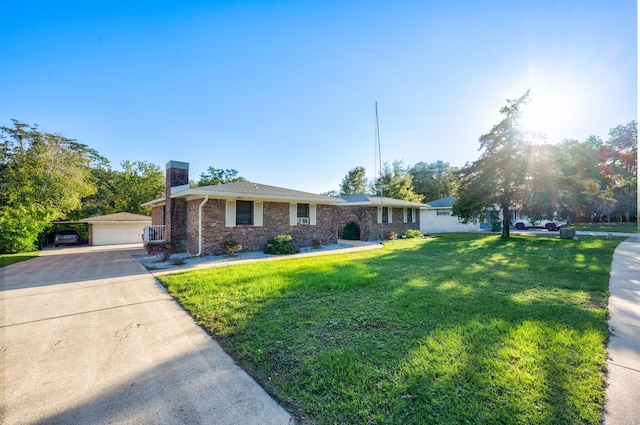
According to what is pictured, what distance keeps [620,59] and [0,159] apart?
34.2 metres

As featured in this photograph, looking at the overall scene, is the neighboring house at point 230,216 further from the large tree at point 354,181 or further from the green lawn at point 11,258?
the large tree at point 354,181

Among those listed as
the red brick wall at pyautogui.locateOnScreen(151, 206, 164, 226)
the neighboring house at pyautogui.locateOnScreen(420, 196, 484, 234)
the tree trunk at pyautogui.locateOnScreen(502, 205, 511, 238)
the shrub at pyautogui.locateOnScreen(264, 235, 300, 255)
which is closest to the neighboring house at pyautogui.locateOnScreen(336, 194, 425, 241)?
the neighboring house at pyautogui.locateOnScreen(420, 196, 484, 234)

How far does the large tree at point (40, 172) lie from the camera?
16828mm

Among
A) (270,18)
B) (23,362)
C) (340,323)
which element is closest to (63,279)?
(23,362)

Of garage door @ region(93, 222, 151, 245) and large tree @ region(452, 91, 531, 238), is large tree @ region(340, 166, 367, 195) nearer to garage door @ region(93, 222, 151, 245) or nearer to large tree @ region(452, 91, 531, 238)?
large tree @ region(452, 91, 531, 238)

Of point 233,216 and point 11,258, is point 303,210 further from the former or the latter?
point 11,258

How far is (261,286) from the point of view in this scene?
5.64 meters

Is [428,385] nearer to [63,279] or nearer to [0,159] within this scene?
[63,279]

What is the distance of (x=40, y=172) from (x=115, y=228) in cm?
652

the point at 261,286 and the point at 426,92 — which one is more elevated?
the point at 426,92

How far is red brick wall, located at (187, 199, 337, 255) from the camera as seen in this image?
34.1 feet

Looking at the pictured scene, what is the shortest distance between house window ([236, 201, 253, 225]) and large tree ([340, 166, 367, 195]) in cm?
2810

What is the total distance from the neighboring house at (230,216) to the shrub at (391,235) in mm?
5184

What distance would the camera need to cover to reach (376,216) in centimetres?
1709
